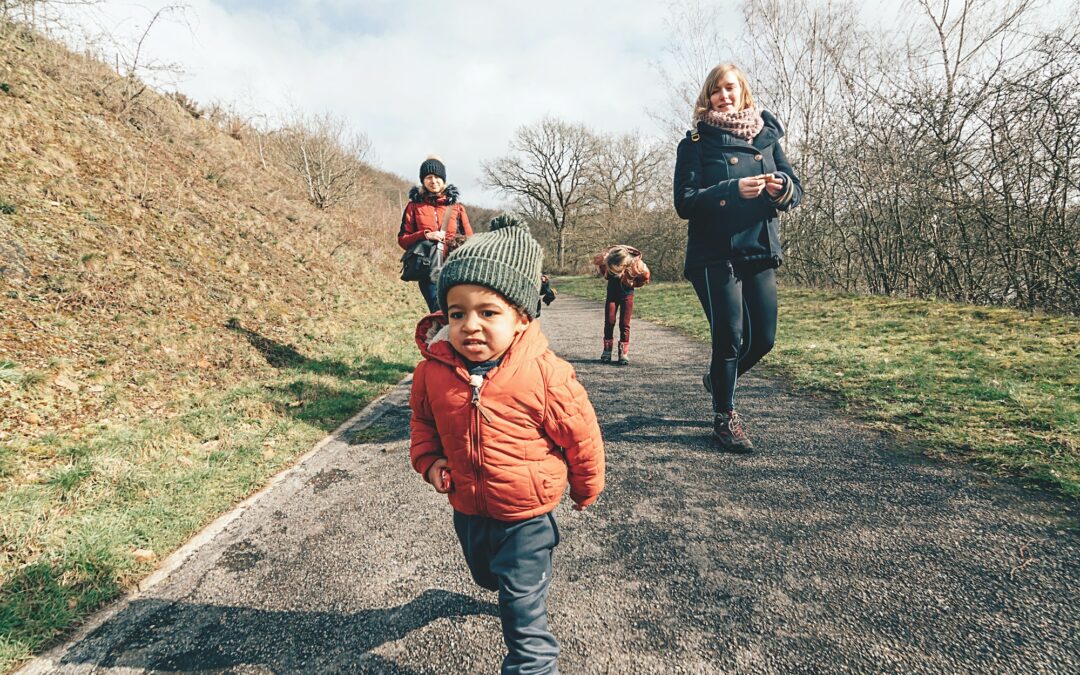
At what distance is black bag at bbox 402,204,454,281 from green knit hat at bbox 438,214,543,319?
3.20 metres

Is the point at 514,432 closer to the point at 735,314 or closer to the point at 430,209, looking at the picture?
the point at 735,314

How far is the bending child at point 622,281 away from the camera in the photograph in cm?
607

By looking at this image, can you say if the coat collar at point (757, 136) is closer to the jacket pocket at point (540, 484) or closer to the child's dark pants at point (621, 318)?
the jacket pocket at point (540, 484)

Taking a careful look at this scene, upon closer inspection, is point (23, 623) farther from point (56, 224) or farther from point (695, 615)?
point (56, 224)

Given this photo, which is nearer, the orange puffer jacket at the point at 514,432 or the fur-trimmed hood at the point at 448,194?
the orange puffer jacket at the point at 514,432

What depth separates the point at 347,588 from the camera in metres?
2.06

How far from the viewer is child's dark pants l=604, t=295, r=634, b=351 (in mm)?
6113

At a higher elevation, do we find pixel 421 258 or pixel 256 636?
pixel 421 258

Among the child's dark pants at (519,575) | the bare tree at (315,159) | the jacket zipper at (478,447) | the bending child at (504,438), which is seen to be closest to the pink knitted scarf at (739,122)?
the bending child at (504,438)

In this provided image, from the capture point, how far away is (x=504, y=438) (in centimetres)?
154

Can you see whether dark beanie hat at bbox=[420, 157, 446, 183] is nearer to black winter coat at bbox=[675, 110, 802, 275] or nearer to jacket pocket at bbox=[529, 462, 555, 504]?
black winter coat at bbox=[675, 110, 802, 275]

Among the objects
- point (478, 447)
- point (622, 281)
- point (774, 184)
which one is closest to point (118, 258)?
point (622, 281)

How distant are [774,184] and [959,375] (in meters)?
3.20

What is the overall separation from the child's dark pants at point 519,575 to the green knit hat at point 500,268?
2.50 feet
